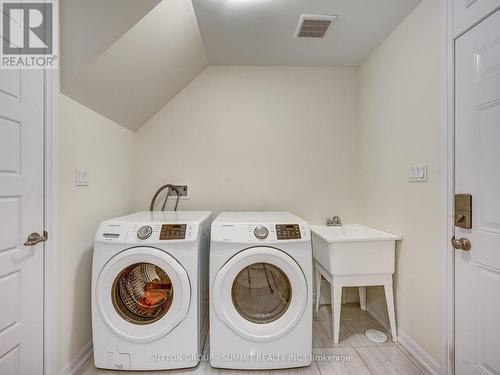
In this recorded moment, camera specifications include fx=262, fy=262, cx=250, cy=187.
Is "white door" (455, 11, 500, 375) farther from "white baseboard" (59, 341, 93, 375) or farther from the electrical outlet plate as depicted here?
"white baseboard" (59, 341, 93, 375)

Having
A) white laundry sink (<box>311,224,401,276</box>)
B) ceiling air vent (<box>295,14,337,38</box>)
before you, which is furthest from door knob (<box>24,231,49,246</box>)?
ceiling air vent (<box>295,14,337,38</box>)

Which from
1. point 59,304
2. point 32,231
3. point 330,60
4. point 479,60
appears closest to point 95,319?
point 59,304

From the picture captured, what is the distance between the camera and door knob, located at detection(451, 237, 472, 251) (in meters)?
1.32

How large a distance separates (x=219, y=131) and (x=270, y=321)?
1730mm

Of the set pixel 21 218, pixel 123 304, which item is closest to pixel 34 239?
pixel 21 218

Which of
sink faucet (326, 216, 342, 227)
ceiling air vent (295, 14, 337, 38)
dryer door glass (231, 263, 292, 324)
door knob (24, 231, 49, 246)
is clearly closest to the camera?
door knob (24, 231, 49, 246)

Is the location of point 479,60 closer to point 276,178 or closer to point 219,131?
point 276,178

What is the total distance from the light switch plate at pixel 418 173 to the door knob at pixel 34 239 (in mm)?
2184

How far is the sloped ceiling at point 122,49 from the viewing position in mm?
1434

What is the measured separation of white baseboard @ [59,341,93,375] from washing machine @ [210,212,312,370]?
82cm

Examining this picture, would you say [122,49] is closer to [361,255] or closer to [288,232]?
[288,232]

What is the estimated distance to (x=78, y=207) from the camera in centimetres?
162

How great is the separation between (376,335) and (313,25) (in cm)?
237

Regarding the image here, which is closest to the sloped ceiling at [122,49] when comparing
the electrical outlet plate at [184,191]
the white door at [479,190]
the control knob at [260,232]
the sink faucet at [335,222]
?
the electrical outlet plate at [184,191]
